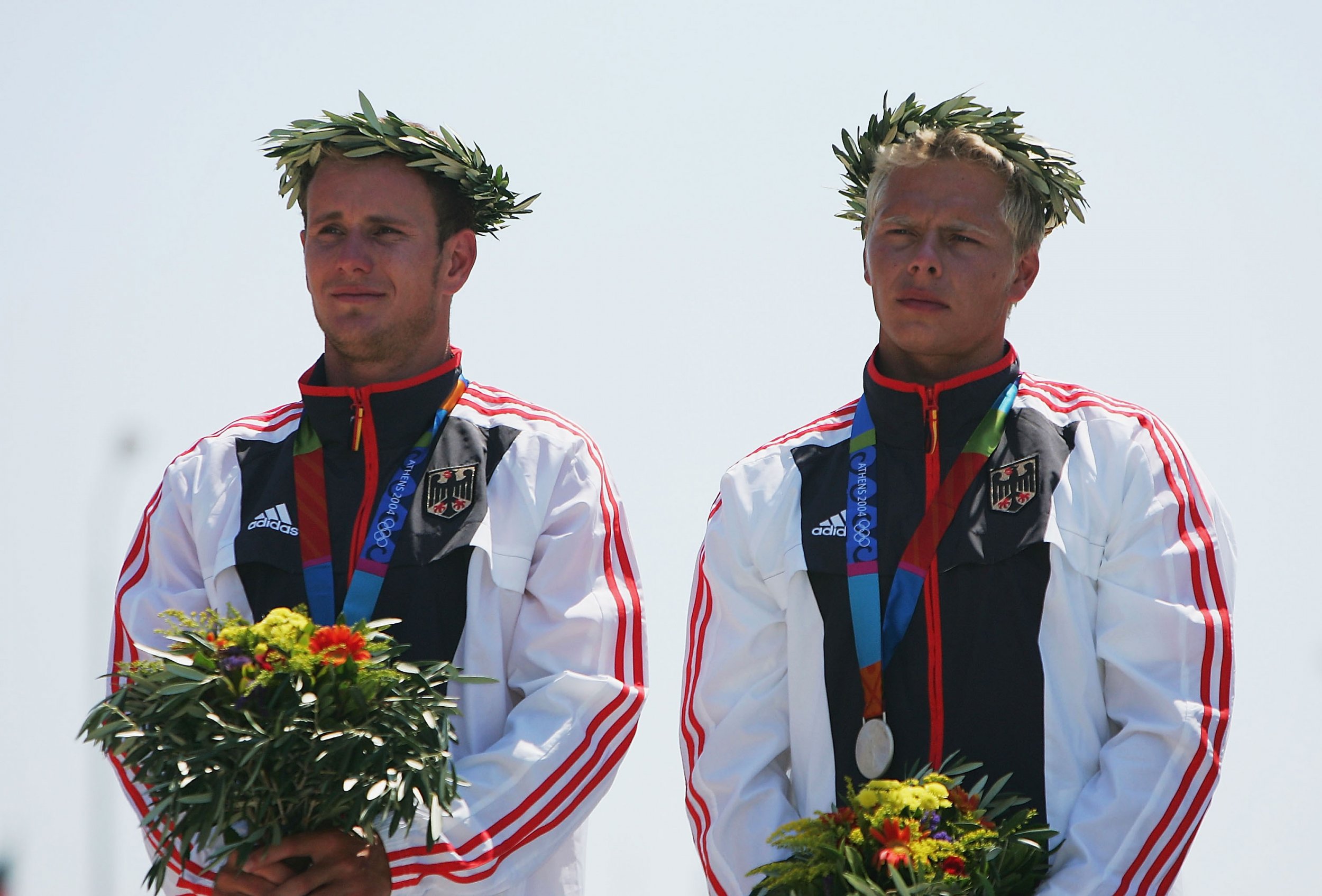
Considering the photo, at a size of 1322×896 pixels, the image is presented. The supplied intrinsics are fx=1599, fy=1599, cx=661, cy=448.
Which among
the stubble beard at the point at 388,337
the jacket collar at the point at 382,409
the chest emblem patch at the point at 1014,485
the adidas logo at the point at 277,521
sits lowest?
the adidas logo at the point at 277,521

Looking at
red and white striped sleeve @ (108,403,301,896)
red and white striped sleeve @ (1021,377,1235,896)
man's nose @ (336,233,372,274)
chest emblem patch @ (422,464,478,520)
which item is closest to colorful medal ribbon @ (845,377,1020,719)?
red and white striped sleeve @ (1021,377,1235,896)

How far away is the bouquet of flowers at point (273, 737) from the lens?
4.16m

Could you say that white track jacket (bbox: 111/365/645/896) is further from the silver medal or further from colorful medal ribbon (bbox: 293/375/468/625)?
the silver medal

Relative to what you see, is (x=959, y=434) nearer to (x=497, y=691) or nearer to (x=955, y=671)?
(x=955, y=671)

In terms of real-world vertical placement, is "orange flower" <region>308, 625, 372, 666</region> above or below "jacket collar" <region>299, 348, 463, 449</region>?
below

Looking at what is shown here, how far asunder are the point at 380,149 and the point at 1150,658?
3019 millimetres

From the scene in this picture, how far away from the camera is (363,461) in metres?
5.30

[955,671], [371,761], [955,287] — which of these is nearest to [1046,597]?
[955,671]

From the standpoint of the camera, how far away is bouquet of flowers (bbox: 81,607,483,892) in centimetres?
416

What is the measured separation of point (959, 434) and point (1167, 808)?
1309mm

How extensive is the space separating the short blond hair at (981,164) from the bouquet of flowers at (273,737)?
2.30m

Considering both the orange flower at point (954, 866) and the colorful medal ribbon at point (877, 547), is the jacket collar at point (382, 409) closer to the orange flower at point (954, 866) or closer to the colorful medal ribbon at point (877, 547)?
the colorful medal ribbon at point (877, 547)

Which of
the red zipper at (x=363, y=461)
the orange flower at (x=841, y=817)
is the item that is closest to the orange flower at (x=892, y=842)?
the orange flower at (x=841, y=817)

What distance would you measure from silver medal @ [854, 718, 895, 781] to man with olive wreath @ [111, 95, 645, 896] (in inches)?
29.4
